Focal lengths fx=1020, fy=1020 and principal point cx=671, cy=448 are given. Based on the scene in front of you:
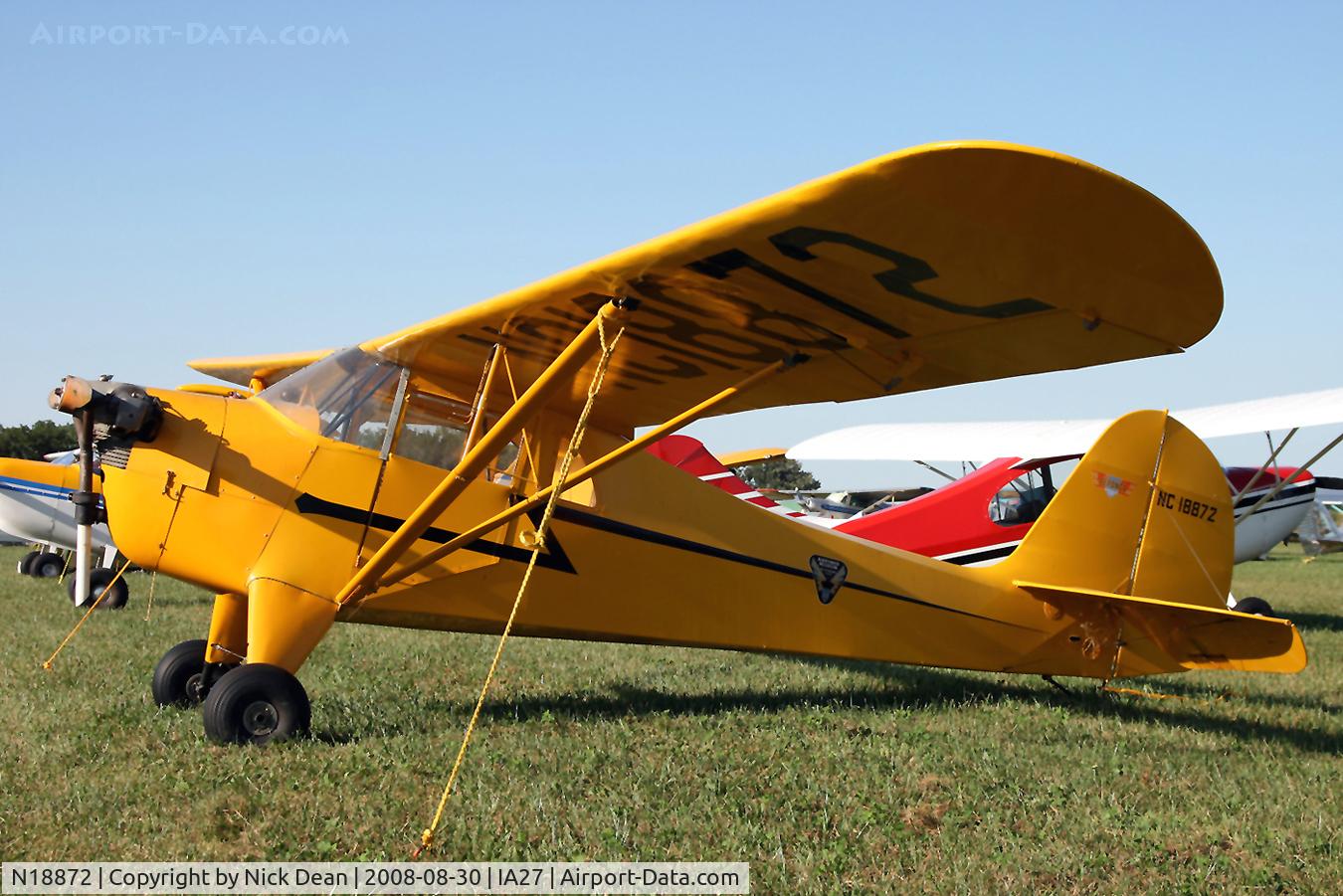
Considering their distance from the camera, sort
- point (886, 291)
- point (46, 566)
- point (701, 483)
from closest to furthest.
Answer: point (886, 291) → point (701, 483) → point (46, 566)

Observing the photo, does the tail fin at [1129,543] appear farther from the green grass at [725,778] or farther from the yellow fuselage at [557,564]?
the green grass at [725,778]

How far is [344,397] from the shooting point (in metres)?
5.54

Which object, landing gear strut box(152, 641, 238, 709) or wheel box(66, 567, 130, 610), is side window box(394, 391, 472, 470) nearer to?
landing gear strut box(152, 641, 238, 709)

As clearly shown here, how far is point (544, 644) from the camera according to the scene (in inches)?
375

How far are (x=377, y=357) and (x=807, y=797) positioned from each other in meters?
3.21

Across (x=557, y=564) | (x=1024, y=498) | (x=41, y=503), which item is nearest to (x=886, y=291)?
(x=557, y=564)

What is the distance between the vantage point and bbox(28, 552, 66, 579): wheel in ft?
52.1

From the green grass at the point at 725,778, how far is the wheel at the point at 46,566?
9401 millimetres

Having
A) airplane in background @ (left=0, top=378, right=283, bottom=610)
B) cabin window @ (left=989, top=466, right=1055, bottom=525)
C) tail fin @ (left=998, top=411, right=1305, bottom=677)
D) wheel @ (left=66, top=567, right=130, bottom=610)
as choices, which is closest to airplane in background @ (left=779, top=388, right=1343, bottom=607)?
cabin window @ (left=989, top=466, right=1055, bottom=525)

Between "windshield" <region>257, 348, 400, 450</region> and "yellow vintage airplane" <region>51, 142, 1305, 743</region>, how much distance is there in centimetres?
1

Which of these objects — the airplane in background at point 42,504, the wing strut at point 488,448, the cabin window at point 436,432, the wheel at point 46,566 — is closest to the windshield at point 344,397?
the cabin window at point 436,432

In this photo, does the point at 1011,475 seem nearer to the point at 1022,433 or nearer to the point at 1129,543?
the point at 1129,543

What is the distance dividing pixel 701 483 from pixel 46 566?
46.0 ft

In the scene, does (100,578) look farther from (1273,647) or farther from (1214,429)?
(1214,429)
